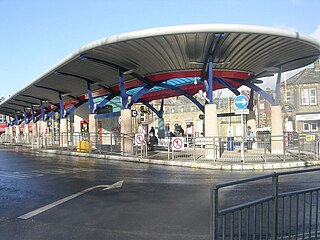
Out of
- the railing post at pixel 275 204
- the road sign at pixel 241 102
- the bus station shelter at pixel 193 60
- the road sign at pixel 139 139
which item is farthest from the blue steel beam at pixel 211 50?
the railing post at pixel 275 204

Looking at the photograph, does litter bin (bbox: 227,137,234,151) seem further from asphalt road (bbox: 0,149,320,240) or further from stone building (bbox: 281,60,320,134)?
stone building (bbox: 281,60,320,134)

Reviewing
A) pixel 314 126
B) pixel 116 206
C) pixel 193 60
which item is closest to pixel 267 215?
pixel 116 206

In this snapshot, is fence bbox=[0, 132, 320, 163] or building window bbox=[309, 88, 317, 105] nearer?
fence bbox=[0, 132, 320, 163]

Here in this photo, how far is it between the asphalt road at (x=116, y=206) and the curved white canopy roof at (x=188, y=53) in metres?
7.13

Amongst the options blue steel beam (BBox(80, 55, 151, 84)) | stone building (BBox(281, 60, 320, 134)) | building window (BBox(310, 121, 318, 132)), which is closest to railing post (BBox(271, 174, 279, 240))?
blue steel beam (BBox(80, 55, 151, 84))

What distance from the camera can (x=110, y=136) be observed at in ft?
75.7

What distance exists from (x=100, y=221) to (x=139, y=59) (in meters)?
14.7

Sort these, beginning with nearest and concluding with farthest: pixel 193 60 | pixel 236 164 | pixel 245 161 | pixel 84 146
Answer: pixel 236 164 < pixel 245 161 < pixel 193 60 < pixel 84 146

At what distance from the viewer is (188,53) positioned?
19.3 metres

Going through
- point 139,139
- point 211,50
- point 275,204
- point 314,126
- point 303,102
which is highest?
point 211,50

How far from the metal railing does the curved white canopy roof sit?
11957 mm

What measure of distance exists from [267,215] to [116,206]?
4.18 metres

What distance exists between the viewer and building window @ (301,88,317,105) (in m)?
49.0

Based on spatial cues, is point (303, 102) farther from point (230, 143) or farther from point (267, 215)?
point (267, 215)
